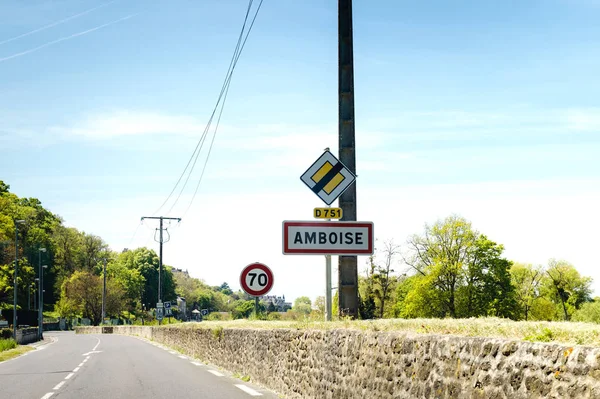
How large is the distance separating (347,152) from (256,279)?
16.0 feet

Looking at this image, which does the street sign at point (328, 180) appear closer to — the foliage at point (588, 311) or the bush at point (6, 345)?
the bush at point (6, 345)

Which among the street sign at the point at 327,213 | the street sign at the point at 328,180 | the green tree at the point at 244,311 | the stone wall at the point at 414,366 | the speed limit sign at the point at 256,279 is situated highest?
the street sign at the point at 328,180

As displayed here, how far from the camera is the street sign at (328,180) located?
33.8ft

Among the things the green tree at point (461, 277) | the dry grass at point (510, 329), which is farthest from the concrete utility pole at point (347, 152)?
the green tree at point (461, 277)

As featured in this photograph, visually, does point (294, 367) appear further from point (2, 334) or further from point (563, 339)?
point (2, 334)

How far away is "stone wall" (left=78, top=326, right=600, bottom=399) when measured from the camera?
14.2ft

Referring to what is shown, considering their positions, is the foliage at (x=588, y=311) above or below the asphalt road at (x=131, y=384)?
below

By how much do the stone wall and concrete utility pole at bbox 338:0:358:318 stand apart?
931 millimetres

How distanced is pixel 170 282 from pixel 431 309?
99.9 m

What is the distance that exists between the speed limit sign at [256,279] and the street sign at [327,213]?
453 cm

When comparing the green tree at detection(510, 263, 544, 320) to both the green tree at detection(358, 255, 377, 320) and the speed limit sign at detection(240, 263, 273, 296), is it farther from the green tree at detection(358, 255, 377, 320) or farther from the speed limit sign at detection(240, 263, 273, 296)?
the speed limit sign at detection(240, 263, 273, 296)

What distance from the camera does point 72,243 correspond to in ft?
409

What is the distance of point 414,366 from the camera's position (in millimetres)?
6480

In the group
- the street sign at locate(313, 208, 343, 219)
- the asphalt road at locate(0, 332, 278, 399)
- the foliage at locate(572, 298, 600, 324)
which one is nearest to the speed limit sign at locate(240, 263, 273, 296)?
the asphalt road at locate(0, 332, 278, 399)
